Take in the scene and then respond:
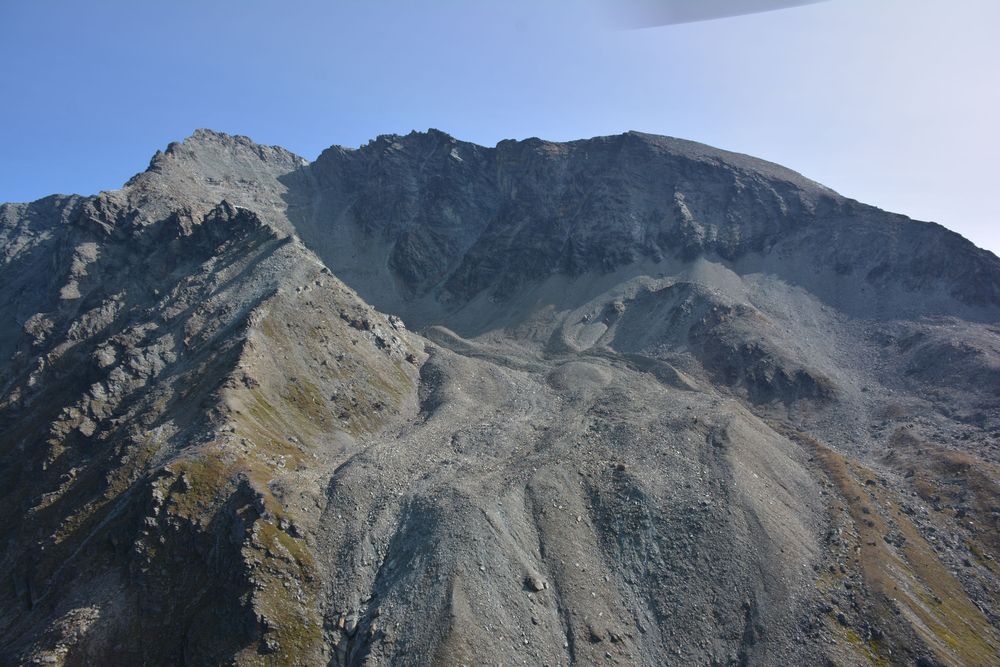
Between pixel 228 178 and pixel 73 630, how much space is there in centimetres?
17682

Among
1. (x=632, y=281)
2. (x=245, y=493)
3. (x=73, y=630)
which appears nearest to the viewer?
(x=73, y=630)

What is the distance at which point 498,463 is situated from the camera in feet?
233

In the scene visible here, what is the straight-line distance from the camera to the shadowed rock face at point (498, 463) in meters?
50.2

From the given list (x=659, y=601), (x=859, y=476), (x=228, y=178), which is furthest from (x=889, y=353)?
(x=228, y=178)

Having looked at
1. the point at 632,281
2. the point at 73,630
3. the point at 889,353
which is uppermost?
the point at 632,281

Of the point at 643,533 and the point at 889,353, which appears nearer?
the point at 643,533

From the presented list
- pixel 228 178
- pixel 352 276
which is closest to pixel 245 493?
pixel 352 276

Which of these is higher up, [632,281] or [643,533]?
[632,281]

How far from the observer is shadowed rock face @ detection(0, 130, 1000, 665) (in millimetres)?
50219

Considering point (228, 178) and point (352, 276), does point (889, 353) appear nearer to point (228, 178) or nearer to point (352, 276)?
point (352, 276)

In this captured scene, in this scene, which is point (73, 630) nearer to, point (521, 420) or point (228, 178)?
point (521, 420)

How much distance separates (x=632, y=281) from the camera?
511 feet

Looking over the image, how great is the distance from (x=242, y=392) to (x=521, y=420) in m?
38.4

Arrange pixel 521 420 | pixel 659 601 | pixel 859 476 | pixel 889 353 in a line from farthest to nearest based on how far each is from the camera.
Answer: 1. pixel 889 353
2. pixel 521 420
3. pixel 859 476
4. pixel 659 601
